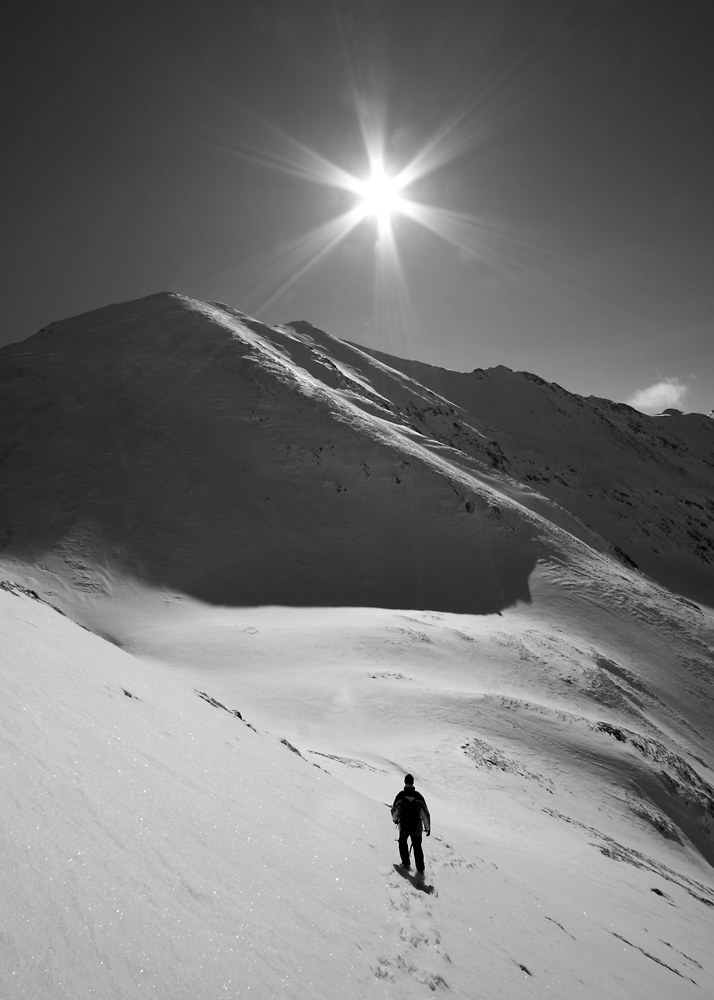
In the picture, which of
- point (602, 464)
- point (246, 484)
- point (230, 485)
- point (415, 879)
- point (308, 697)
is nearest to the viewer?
point (415, 879)

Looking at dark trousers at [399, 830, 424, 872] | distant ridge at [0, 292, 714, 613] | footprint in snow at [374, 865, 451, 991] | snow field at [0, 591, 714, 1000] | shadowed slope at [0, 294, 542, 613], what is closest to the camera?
snow field at [0, 591, 714, 1000]

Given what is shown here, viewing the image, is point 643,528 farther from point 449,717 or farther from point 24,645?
point 24,645

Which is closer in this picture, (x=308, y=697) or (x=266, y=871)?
(x=266, y=871)

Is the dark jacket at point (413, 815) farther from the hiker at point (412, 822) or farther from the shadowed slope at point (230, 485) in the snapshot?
the shadowed slope at point (230, 485)

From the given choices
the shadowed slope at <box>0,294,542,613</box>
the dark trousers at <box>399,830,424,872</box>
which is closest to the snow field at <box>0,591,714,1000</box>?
the dark trousers at <box>399,830,424,872</box>

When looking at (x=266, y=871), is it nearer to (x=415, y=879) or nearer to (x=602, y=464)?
(x=415, y=879)

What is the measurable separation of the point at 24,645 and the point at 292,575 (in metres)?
32.2

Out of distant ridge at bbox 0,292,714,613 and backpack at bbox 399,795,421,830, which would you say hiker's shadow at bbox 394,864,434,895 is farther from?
distant ridge at bbox 0,292,714,613

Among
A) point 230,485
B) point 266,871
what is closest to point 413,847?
point 266,871

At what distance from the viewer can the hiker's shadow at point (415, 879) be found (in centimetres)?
731

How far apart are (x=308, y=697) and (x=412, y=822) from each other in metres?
12.5

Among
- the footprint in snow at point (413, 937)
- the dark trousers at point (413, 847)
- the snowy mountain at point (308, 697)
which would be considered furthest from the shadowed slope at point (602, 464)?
the footprint in snow at point (413, 937)

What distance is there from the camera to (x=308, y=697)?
64.5 ft

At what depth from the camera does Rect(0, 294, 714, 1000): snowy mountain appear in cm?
450
